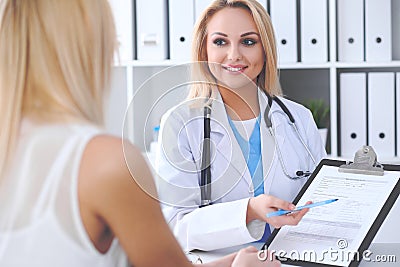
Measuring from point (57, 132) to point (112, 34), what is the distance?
0.14 meters

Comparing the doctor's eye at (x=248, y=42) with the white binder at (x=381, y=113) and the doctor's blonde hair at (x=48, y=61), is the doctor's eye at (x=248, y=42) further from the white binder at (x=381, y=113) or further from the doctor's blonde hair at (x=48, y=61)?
the white binder at (x=381, y=113)

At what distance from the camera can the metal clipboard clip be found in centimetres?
135

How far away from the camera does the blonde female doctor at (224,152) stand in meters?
1.30

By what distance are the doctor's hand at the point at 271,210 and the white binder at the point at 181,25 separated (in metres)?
1.37

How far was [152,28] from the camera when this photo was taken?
2.65m

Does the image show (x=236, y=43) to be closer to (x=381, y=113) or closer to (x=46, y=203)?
(x=46, y=203)

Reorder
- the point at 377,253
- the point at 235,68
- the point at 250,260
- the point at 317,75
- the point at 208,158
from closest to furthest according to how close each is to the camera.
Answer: the point at 250,260 < the point at 377,253 < the point at 208,158 < the point at 235,68 < the point at 317,75

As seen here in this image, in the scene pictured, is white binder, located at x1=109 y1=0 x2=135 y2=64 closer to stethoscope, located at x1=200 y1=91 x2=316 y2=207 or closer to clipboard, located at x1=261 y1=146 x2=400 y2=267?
stethoscope, located at x1=200 y1=91 x2=316 y2=207

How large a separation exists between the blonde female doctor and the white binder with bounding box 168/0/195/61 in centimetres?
103

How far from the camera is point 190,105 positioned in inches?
51.9

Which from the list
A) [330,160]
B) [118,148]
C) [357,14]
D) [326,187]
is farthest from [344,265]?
[357,14]

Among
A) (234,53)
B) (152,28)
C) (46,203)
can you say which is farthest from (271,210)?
(152,28)

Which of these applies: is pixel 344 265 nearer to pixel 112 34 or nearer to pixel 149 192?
pixel 149 192

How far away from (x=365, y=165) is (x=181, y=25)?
4.68ft
